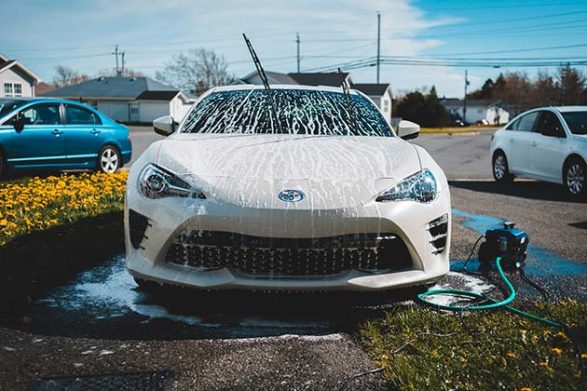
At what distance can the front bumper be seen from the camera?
3.10 m

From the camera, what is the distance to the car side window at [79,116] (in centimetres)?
1092

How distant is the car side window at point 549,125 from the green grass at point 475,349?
7.02m

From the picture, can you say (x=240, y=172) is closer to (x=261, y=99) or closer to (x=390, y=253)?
(x=390, y=253)

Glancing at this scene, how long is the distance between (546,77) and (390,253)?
80842mm

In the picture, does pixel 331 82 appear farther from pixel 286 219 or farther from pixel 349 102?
pixel 286 219

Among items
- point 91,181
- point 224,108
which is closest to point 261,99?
point 224,108

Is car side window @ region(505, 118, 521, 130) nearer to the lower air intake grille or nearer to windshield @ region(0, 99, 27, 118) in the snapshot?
the lower air intake grille

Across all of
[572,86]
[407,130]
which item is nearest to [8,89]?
[407,130]

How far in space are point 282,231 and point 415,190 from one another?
85 cm

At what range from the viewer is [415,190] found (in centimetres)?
341

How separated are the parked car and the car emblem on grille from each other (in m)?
7.28

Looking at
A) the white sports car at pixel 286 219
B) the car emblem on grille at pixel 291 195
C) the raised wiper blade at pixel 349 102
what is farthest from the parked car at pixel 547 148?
the car emblem on grille at pixel 291 195

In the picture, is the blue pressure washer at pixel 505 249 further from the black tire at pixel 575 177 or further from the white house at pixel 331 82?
the white house at pixel 331 82

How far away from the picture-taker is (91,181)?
8562 mm
